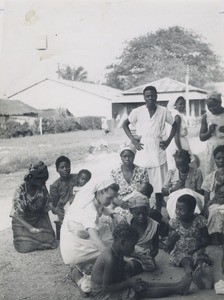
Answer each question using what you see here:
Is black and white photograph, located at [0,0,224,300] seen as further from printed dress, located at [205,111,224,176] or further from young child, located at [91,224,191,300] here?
young child, located at [91,224,191,300]

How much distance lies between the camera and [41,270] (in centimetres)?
301

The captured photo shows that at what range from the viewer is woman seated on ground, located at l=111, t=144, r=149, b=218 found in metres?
3.52

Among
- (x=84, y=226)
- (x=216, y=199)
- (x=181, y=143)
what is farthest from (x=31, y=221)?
(x=216, y=199)

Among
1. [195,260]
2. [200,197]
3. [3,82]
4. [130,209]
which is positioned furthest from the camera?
[3,82]

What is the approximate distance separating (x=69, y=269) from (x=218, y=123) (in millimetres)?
1975

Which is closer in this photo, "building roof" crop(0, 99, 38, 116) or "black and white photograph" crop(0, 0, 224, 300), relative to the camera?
"black and white photograph" crop(0, 0, 224, 300)

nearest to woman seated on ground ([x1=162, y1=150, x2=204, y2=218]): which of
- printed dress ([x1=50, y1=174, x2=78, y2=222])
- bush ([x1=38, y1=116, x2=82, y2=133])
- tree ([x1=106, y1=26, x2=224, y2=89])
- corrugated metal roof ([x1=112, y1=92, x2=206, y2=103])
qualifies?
corrugated metal roof ([x1=112, y1=92, x2=206, y2=103])

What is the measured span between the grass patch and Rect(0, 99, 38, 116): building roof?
27cm

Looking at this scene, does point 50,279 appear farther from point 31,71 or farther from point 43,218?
point 31,71

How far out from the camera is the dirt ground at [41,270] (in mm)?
2707

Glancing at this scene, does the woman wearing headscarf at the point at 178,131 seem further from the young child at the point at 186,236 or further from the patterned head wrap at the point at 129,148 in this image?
the young child at the point at 186,236

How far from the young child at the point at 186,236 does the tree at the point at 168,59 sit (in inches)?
49.8

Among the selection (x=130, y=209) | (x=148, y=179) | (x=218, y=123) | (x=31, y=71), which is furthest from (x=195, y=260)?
(x=31, y=71)

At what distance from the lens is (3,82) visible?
3.64 metres
